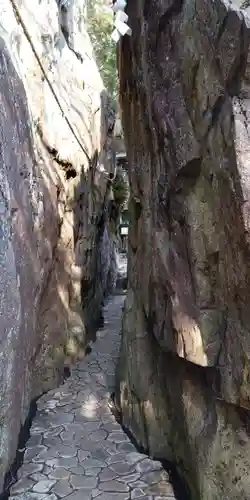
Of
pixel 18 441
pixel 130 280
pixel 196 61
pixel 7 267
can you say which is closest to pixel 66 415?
pixel 18 441

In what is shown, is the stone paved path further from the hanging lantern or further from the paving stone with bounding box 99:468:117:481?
the hanging lantern

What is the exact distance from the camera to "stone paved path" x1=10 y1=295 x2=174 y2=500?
470cm

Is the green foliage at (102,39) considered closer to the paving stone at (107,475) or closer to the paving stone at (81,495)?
the paving stone at (107,475)

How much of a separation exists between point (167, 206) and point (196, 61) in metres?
1.38

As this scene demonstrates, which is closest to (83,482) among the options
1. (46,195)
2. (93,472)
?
(93,472)

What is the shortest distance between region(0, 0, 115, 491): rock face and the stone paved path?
39 cm

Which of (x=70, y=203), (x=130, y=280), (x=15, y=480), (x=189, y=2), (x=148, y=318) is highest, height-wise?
(x=189, y=2)

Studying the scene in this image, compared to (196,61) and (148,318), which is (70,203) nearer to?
(148,318)

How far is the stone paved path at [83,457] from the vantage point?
15.4 feet

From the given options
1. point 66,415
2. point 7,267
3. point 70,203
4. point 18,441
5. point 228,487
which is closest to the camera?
point 228,487

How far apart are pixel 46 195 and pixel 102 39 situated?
8.05 meters

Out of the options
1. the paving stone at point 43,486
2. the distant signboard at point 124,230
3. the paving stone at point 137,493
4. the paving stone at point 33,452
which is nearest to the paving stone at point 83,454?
the paving stone at point 33,452

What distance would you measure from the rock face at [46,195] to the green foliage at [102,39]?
56.0 inches

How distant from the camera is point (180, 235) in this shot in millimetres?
4305
